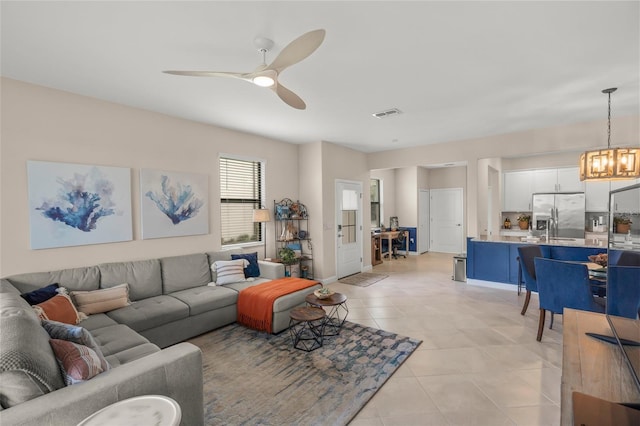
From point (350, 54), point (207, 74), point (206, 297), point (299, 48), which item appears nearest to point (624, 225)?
point (299, 48)

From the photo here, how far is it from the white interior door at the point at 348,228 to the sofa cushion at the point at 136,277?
130 inches

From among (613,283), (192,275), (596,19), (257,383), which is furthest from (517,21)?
(192,275)

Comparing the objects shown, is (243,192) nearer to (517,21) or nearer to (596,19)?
(517,21)

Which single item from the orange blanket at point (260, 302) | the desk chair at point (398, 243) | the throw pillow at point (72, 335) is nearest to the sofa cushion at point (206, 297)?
the orange blanket at point (260, 302)

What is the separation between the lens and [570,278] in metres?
2.85

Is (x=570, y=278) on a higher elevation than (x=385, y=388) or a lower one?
higher

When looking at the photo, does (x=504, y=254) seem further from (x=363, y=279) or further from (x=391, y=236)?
(x=391, y=236)

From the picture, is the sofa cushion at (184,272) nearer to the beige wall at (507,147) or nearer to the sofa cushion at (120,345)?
the sofa cushion at (120,345)

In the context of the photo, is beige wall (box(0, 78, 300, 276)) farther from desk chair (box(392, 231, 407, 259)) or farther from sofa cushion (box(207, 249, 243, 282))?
desk chair (box(392, 231, 407, 259))

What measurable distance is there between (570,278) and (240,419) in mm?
3186

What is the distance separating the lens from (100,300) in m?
2.89

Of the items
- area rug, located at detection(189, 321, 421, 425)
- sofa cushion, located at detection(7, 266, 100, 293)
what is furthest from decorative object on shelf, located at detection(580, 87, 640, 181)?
sofa cushion, located at detection(7, 266, 100, 293)

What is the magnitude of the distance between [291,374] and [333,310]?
1586mm

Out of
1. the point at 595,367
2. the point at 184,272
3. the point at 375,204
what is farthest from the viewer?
the point at 375,204
